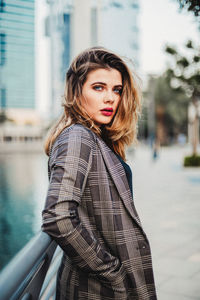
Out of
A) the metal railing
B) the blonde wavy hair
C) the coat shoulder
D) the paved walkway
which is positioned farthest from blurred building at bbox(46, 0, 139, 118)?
the paved walkway

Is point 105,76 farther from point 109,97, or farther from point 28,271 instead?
point 28,271

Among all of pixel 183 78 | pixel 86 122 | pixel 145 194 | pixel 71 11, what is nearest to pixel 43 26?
pixel 145 194

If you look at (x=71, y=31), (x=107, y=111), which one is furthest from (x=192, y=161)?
(x=107, y=111)

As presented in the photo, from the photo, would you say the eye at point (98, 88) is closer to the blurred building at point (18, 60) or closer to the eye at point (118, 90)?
the eye at point (118, 90)

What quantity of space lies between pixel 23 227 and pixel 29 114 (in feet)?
251

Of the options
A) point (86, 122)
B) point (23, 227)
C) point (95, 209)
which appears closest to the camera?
point (95, 209)

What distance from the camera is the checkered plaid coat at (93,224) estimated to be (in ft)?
3.70

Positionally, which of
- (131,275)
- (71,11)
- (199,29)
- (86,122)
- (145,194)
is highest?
(71,11)

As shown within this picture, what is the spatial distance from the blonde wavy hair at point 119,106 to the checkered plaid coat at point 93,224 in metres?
0.14

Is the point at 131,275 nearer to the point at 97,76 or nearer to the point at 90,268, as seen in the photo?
the point at 90,268

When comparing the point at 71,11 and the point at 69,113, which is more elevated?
the point at 71,11

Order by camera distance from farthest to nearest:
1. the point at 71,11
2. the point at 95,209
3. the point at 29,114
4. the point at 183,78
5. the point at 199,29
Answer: the point at 29,114, the point at 183,78, the point at 71,11, the point at 199,29, the point at 95,209

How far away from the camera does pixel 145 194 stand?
996 cm

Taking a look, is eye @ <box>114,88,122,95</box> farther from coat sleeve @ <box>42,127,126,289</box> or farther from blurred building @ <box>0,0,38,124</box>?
blurred building @ <box>0,0,38,124</box>
